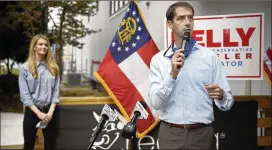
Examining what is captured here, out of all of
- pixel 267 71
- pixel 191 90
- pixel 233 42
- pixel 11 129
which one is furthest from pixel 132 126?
pixel 11 129

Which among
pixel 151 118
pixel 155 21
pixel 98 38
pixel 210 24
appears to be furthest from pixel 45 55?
pixel 98 38

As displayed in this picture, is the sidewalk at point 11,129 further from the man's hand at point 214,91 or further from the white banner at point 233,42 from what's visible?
the man's hand at point 214,91

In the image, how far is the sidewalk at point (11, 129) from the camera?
7.11m

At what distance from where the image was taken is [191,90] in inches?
77.9

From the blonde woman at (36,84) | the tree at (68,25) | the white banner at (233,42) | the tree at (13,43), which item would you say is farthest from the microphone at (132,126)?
the tree at (13,43)

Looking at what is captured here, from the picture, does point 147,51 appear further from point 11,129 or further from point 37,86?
point 11,129

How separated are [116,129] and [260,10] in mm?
2139

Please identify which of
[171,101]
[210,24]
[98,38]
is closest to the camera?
[171,101]

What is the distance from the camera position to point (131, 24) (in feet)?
14.2

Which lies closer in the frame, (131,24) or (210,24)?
(210,24)

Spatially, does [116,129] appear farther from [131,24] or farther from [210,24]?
[210,24]

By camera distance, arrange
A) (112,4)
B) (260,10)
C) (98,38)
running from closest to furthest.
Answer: (260,10), (112,4), (98,38)

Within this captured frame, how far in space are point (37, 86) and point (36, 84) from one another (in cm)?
2

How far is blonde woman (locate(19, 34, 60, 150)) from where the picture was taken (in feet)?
12.4
